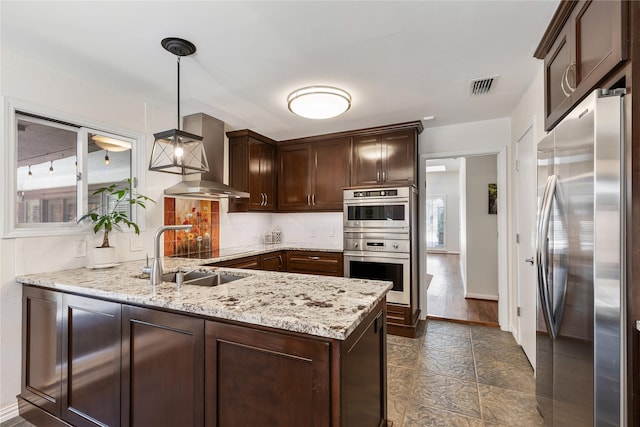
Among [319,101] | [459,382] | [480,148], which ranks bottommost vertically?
[459,382]

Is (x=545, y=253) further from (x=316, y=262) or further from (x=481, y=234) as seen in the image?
(x=481, y=234)

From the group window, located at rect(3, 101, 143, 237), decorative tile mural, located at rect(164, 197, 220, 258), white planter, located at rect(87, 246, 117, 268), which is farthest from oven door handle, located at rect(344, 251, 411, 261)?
window, located at rect(3, 101, 143, 237)

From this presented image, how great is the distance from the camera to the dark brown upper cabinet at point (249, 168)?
3795mm

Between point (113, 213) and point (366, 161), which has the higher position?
point (366, 161)

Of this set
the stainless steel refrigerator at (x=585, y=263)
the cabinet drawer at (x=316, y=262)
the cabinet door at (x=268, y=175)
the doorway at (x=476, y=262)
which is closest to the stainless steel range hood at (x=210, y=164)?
the cabinet door at (x=268, y=175)

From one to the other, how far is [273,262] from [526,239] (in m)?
2.69

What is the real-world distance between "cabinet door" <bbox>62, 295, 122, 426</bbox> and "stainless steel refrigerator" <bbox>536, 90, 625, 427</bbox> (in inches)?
84.8

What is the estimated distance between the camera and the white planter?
2.27 metres

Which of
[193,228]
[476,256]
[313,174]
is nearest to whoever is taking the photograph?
[193,228]

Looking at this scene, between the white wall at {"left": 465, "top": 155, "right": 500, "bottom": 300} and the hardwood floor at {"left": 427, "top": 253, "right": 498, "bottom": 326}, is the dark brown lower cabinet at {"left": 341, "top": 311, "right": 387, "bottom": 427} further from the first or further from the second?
the white wall at {"left": 465, "top": 155, "right": 500, "bottom": 300}

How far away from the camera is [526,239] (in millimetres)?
2826

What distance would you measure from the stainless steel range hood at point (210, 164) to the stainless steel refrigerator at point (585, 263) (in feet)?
8.39

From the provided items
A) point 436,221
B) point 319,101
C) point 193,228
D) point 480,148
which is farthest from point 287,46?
point 436,221

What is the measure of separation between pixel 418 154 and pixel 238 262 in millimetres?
2521
